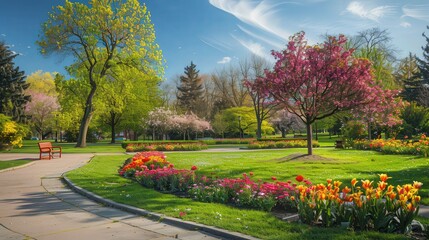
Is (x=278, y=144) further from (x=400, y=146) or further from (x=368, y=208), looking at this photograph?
(x=368, y=208)

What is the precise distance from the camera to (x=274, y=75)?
55.7 feet

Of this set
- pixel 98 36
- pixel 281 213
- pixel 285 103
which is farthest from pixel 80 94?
pixel 281 213

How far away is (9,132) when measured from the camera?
91.7 ft

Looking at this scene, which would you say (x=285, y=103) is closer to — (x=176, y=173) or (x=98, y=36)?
(x=176, y=173)

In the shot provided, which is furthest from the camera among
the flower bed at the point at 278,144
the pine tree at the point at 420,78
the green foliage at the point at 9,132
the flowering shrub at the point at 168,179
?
the pine tree at the point at 420,78

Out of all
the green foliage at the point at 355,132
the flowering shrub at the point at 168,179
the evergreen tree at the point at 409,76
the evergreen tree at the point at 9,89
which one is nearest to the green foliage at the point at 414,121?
the green foliage at the point at 355,132

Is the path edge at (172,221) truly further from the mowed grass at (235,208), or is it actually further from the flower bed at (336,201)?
the flower bed at (336,201)

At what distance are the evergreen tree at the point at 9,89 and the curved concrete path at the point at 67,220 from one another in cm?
3638

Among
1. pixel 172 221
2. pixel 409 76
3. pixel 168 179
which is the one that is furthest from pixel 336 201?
pixel 409 76

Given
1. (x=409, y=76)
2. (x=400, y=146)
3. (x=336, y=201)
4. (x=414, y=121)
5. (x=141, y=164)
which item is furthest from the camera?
(x=409, y=76)

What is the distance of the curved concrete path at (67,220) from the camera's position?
569 centimetres

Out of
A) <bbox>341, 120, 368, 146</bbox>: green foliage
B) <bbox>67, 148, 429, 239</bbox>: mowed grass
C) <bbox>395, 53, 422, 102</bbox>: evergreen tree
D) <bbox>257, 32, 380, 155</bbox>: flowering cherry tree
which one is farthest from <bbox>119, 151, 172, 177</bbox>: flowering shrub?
<bbox>395, 53, 422, 102</bbox>: evergreen tree

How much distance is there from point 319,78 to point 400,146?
7.87 m

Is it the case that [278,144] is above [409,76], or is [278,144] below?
below
